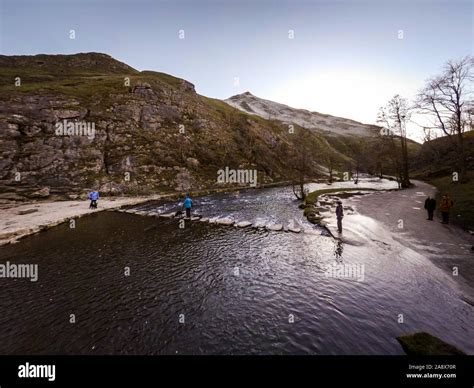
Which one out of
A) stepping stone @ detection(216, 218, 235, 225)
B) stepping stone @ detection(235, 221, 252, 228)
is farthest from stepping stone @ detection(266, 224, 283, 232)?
stepping stone @ detection(216, 218, 235, 225)

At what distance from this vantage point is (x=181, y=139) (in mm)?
67875

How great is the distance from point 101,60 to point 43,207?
132m

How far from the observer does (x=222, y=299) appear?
37.2 ft

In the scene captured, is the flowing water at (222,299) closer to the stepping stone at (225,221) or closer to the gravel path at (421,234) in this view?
the gravel path at (421,234)

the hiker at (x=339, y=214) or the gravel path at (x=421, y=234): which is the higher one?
the hiker at (x=339, y=214)

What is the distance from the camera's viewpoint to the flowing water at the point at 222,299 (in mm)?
8281

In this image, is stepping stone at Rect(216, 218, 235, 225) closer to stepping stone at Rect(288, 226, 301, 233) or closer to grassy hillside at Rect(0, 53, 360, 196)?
stepping stone at Rect(288, 226, 301, 233)

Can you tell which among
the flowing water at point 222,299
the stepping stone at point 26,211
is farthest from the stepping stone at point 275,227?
the stepping stone at point 26,211

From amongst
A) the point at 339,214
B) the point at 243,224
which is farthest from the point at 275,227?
the point at 339,214

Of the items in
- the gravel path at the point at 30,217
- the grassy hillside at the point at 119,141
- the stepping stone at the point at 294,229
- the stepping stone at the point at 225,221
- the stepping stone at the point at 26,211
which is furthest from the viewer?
the grassy hillside at the point at 119,141

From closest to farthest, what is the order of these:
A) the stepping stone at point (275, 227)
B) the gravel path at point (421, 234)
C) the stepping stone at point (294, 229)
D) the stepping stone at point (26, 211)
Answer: the gravel path at point (421, 234), the stepping stone at point (294, 229), the stepping stone at point (275, 227), the stepping stone at point (26, 211)

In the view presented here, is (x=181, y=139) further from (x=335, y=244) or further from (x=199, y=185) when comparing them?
(x=335, y=244)

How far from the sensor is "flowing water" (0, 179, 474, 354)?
8281 mm
